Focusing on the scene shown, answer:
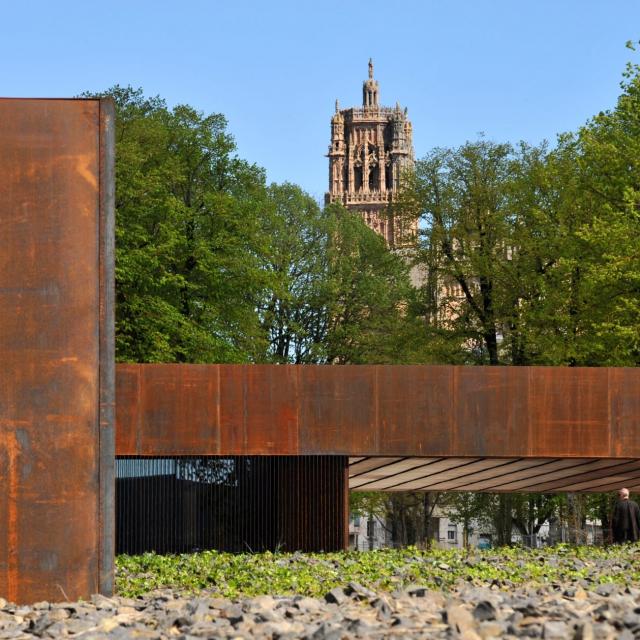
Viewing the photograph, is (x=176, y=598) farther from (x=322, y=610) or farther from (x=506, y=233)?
(x=506, y=233)

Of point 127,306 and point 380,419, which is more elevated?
point 127,306

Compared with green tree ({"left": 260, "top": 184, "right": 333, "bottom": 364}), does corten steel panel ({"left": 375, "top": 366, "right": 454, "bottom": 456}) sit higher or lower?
lower

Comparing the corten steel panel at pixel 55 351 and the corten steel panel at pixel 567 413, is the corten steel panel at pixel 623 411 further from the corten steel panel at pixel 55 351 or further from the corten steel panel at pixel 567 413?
the corten steel panel at pixel 55 351

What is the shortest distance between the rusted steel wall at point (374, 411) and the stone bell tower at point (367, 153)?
10599 cm

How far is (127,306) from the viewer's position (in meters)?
35.6

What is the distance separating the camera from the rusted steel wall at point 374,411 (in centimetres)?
2105

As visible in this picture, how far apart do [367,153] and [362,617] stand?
121 meters

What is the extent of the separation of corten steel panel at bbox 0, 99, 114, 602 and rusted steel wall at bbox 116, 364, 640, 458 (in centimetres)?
557

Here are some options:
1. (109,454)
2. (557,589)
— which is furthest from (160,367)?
(557,589)

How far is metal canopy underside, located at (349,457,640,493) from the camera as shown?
22.8 meters

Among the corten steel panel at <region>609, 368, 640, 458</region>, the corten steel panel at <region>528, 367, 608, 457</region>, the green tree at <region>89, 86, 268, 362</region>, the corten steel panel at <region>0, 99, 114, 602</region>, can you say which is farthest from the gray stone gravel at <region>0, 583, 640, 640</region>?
the green tree at <region>89, 86, 268, 362</region>

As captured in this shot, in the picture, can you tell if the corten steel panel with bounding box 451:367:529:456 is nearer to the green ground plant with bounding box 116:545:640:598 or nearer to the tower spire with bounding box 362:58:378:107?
the green ground plant with bounding box 116:545:640:598

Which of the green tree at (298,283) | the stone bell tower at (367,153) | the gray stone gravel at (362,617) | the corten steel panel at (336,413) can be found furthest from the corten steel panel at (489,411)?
the stone bell tower at (367,153)

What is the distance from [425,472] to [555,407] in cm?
434
